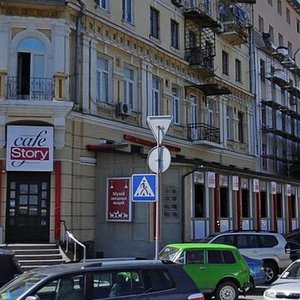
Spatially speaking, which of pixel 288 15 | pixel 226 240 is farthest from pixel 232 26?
pixel 226 240

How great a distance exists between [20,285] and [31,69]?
611 inches

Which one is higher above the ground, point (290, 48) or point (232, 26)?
point (290, 48)

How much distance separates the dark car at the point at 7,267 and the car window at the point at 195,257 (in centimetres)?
511

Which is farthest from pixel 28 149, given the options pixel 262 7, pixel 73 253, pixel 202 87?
pixel 262 7

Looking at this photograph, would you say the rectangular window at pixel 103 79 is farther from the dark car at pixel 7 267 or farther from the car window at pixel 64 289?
the car window at pixel 64 289

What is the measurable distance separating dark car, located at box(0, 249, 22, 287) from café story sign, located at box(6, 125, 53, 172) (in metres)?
10.8

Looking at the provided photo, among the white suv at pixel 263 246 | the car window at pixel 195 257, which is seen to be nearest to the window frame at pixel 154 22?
the white suv at pixel 263 246

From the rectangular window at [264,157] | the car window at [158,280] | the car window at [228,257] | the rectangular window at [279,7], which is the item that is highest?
the rectangular window at [279,7]

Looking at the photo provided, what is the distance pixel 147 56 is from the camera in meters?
28.1

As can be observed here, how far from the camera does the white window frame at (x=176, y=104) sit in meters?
30.7

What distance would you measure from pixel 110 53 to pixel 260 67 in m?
19.0

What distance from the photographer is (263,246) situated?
20000 millimetres

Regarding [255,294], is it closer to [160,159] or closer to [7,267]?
[160,159]

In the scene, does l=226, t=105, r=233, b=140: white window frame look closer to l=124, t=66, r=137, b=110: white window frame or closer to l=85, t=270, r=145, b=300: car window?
l=124, t=66, r=137, b=110: white window frame
